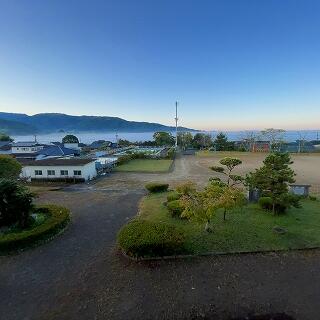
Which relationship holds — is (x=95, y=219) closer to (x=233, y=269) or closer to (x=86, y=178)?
(x=233, y=269)

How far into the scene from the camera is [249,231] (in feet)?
49.7

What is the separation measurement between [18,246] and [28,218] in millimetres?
3160

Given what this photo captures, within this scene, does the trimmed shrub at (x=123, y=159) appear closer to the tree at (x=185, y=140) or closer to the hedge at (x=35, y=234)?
the hedge at (x=35, y=234)

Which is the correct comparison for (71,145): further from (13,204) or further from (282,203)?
(282,203)

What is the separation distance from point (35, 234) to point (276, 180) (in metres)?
14.5

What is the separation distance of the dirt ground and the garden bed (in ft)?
2.39

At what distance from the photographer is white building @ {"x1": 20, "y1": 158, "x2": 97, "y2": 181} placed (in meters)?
32.5

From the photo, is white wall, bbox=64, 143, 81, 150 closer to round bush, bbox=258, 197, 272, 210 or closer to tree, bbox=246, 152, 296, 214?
round bush, bbox=258, 197, 272, 210

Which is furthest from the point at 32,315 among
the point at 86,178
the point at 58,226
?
the point at 86,178

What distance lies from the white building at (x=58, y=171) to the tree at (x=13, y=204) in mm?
16234

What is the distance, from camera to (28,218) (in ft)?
54.2

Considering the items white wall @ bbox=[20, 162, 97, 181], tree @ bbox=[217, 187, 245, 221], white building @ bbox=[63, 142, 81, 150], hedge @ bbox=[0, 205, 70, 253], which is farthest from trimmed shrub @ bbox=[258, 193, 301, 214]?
white building @ bbox=[63, 142, 81, 150]

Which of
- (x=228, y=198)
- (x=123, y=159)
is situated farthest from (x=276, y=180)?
(x=123, y=159)

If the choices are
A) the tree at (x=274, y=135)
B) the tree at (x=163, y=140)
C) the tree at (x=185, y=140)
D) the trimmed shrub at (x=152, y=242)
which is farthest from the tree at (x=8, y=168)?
the tree at (x=274, y=135)
